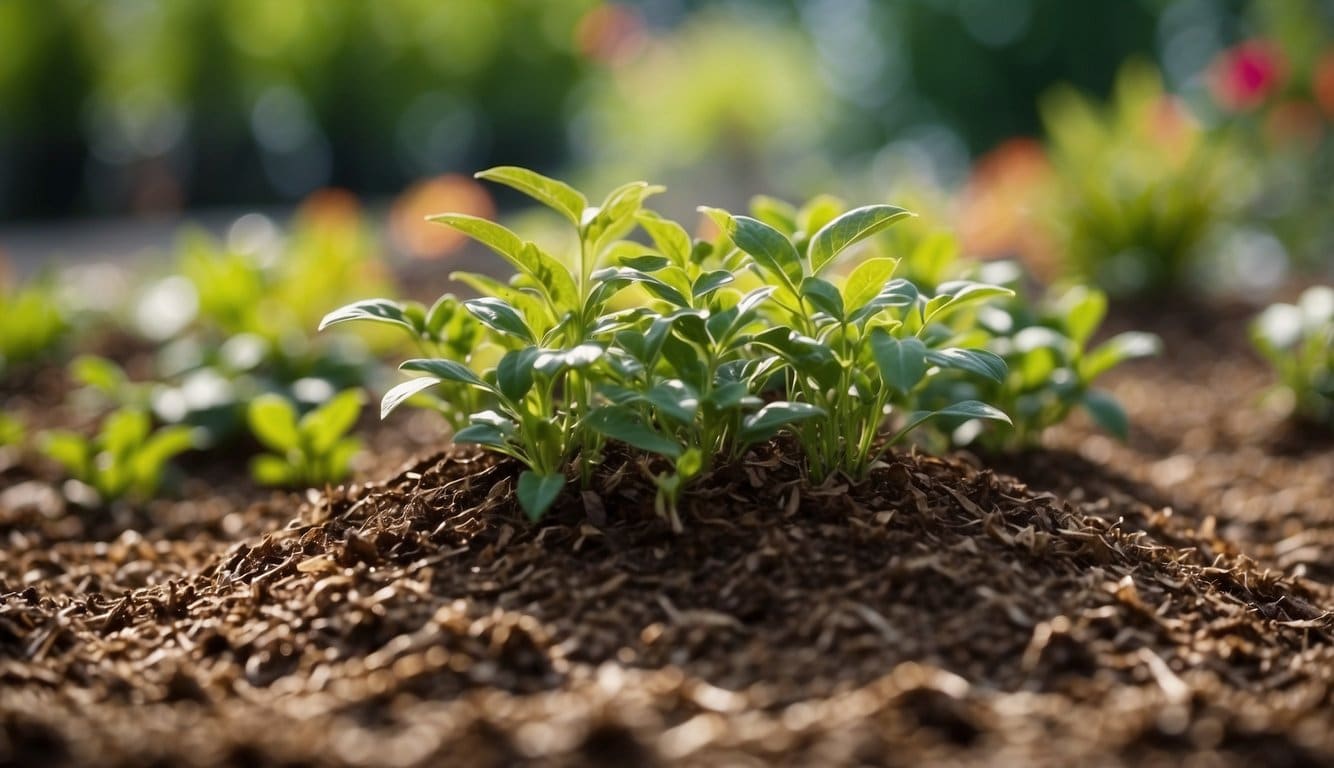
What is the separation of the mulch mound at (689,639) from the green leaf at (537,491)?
0.30 feet

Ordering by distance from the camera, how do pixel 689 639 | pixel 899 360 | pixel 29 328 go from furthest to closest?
pixel 29 328 → pixel 899 360 → pixel 689 639

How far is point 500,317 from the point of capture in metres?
1.95

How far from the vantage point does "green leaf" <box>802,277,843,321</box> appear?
74.3 inches

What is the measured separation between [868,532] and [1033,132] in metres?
11.6

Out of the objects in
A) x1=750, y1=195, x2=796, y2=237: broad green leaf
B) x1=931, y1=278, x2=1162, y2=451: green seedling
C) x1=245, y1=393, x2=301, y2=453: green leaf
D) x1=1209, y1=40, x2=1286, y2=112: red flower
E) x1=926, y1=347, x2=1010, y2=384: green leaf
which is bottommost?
x1=245, y1=393, x2=301, y2=453: green leaf

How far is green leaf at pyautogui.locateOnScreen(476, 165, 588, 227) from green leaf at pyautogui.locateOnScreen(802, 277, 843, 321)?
39 centimetres

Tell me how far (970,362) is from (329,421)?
1.48 meters

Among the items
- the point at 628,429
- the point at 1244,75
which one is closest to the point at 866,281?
the point at 628,429

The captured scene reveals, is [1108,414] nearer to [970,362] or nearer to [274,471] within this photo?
[970,362]

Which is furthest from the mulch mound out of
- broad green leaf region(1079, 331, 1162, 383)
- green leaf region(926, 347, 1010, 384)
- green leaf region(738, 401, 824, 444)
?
broad green leaf region(1079, 331, 1162, 383)

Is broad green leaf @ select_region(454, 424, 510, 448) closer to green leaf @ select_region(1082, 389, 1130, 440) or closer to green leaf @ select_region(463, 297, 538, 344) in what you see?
green leaf @ select_region(463, 297, 538, 344)

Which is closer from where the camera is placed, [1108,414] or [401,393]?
[401,393]

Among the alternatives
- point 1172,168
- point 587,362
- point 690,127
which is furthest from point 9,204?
point 587,362

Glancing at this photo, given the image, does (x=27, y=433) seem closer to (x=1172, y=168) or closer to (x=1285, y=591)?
(x=1285, y=591)
